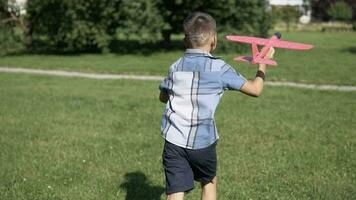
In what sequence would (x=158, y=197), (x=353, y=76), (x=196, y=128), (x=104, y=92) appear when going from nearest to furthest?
1. (x=196, y=128)
2. (x=158, y=197)
3. (x=104, y=92)
4. (x=353, y=76)

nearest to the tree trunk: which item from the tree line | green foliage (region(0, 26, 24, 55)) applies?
the tree line

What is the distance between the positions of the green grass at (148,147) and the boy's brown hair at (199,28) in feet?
7.15

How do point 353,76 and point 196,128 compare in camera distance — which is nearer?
point 196,128

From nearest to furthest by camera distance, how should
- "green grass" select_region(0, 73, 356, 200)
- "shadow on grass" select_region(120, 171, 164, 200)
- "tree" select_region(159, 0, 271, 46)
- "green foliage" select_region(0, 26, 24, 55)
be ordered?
"shadow on grass" select_region(120, 171, 164, 200), "green grass" select_region(0, 73, 356, 200), "green foliage" select_region(0, 26, 24, 55), "tree" select_region(159, 0, 271, 46)

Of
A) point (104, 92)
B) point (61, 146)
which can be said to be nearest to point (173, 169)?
point (61, 146)

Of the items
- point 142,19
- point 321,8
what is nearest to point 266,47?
point 142,19

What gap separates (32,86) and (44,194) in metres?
9.23

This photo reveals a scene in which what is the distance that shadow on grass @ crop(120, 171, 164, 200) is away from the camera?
17.8 ft

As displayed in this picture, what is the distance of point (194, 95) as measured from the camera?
12.2ft

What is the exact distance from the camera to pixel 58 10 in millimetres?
27109

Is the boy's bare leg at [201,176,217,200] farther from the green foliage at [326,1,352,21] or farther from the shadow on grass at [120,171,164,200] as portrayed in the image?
the green foliage at [326,1,352,21]

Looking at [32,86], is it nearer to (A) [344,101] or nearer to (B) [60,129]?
(B) [60,129]

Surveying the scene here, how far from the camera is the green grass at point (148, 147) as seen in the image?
18.5ft

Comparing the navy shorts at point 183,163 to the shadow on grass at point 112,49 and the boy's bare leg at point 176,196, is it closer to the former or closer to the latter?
the boy's bare leg at point 176,196
